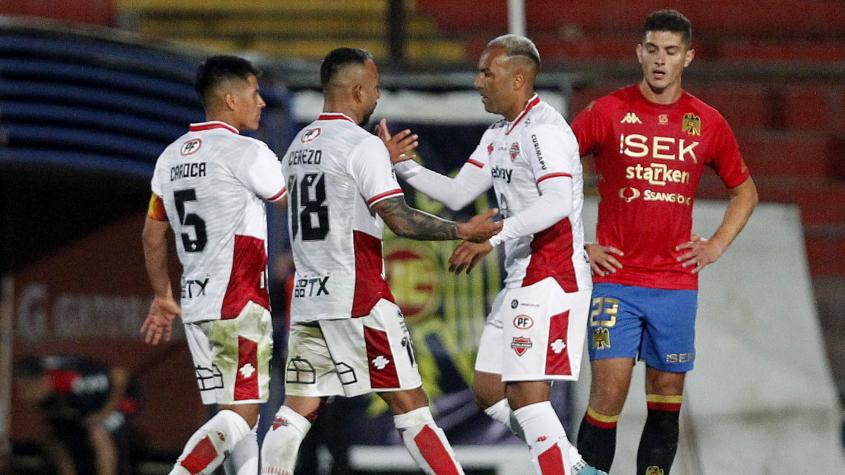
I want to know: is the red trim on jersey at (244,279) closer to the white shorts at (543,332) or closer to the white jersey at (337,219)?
the white jersey at (337,219)

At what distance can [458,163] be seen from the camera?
11.6 metres

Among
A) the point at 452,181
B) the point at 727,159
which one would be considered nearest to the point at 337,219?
the point at 452,181

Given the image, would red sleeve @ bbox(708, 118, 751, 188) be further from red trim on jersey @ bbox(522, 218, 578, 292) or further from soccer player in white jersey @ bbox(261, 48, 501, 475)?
soccer player in white jersey @ bbox(261, 48, 501, 475)

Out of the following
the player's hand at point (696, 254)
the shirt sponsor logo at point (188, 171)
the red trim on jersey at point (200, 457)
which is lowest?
the red trim on jersey at point (200, 457)

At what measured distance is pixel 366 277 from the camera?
6707 millimetres

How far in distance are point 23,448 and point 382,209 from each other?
7.93m

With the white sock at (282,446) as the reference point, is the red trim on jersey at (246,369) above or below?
above

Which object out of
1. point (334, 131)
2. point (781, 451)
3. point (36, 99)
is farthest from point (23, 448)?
point (334, 131)

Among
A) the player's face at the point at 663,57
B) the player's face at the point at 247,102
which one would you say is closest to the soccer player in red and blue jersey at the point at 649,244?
the player's face at the point at 663,57

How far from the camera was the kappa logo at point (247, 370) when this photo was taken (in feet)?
23.1

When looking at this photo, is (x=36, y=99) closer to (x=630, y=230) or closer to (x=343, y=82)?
(x=343, y=82)

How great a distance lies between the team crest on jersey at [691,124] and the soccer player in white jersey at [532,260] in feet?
2.24

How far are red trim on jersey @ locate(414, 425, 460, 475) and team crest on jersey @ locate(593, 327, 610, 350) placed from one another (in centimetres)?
103

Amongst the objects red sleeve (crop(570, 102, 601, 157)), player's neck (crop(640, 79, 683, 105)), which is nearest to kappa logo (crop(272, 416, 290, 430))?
red sleeve (crop(570, 102, 601, 157))
